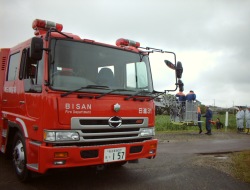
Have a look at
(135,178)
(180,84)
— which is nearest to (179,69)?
(180,84)

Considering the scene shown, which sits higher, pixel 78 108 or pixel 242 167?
pixel 78 108

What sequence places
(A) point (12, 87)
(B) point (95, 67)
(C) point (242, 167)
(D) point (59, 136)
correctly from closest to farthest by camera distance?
(D) point (59, 136) < (B) point (95, 67) < (A) point (12, 87) < (C) point (242, 167)

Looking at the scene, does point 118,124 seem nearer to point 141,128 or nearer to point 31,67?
point 141,128

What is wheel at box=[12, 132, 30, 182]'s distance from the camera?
478 centimetres

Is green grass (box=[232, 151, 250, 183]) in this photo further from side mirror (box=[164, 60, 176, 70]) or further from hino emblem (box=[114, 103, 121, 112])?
hino emblem (box=[114, 103, 121, 112])

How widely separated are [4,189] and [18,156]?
0.62 m

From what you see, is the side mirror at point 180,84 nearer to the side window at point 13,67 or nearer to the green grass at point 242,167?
the green grass at point 242,167

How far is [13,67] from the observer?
18.5 ft

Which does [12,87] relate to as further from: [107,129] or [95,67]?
[107,129]

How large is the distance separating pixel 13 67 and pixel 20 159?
1.92 m

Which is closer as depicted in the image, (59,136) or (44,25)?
(59,136)

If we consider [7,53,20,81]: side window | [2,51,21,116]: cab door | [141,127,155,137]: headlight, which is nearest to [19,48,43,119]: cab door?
[2,51,21,116]: cab door

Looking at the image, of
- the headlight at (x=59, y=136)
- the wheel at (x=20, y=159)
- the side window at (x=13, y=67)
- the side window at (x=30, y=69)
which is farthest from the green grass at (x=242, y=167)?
the side window at (x=13, y=67)

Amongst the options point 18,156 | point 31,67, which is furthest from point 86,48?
point 18,156
